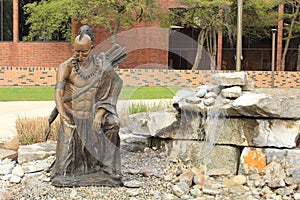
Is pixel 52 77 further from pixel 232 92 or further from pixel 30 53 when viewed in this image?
pixel 232 92

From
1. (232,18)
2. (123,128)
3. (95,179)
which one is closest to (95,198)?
(95,179)

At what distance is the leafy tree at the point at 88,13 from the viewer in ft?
72.8

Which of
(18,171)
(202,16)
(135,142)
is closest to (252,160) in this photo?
(135,142)

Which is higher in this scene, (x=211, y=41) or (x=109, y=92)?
(x=211, y=41)

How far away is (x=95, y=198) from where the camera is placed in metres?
4.78

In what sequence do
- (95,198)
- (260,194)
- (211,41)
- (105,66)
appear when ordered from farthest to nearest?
(211,41)
(260,194)
(105,66)
(95,198)

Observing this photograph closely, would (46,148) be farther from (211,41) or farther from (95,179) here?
(211,41)

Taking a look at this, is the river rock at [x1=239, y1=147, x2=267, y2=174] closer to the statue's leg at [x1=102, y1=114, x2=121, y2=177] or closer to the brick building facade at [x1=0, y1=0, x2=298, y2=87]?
the statue's leg at [x1=102, y1=114, x2=121, y2=177]

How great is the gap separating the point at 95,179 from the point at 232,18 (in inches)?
830

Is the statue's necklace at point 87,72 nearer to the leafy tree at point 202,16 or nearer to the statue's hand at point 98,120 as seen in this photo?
the statue's hand at point 98,120

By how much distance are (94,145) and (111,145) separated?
194 mm

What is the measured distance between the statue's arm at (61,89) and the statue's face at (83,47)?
19 centimetres

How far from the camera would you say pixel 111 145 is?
510 centimetres

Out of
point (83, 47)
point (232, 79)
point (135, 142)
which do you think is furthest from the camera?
point (135, 142)
